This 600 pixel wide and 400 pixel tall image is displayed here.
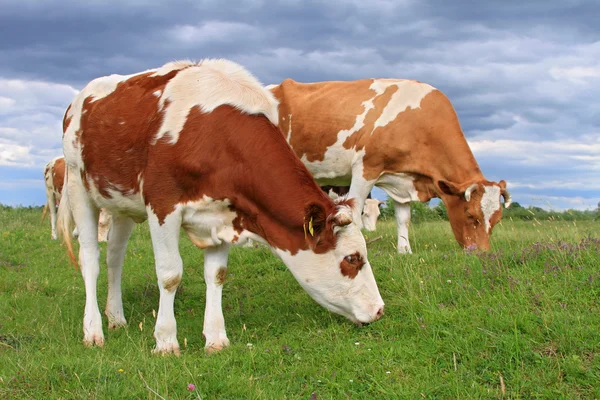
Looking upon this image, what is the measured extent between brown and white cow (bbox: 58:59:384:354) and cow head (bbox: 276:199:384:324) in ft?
0.03

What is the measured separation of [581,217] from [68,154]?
24.7 meters

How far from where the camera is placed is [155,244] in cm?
660

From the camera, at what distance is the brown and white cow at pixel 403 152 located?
10.7 m

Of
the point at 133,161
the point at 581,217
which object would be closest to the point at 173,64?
the point at 133,161

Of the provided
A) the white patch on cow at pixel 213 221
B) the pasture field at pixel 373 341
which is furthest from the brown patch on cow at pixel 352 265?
the white patch on cow at pixel 213 221

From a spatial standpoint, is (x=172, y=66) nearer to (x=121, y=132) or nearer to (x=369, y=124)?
(x=121, y=132)

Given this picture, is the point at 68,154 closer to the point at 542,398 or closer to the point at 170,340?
the point at 170,340

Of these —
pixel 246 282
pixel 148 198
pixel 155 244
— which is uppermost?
pixel 148 198

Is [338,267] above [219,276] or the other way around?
above

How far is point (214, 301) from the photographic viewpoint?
6809 mm

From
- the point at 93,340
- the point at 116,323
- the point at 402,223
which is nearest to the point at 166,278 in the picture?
the point at 93,340

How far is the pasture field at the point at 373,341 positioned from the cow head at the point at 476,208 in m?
1.46

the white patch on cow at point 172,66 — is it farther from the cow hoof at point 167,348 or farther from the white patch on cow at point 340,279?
the cow hoof at point 167,348

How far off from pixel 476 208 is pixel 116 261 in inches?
228
